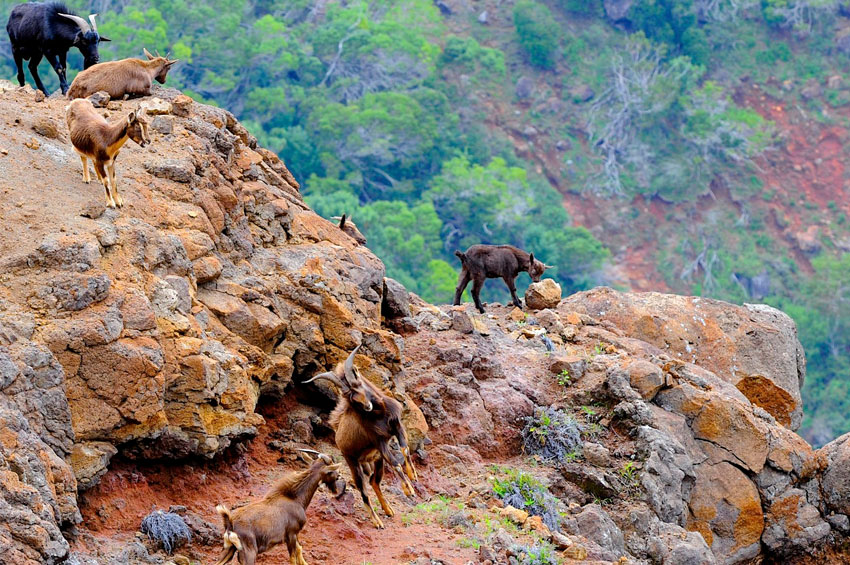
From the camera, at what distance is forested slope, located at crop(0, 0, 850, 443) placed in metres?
56.8

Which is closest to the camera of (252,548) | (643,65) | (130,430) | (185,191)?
(252,548)

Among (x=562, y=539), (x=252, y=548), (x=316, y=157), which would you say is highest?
(x=252, y=548)

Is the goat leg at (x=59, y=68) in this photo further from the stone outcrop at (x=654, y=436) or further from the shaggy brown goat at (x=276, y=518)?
the shaggy brown goat at (x=276, y=518)

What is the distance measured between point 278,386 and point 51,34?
5.31 metres

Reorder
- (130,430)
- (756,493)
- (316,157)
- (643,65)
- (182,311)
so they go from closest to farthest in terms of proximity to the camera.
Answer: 1. (130,430)
2. (182,311)
3. (756,493)
4. (316,157)
5. (643,65)

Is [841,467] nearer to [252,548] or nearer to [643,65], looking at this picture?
[252,548]

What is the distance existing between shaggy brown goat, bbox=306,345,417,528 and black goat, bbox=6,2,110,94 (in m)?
5.71

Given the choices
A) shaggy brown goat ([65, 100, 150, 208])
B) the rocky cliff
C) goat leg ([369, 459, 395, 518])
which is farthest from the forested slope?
goat leg ([369, 459, 395, 518])

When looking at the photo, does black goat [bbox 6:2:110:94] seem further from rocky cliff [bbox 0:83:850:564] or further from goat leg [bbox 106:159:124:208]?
goat leg [bbox 106:159:124:208]

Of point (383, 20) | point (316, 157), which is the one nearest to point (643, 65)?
point (383, 20)

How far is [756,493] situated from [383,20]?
192ft

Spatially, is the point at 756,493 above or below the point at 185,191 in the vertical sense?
below

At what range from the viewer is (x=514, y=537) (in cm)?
955

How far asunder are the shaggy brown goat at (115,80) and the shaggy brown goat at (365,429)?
437 centimetres
